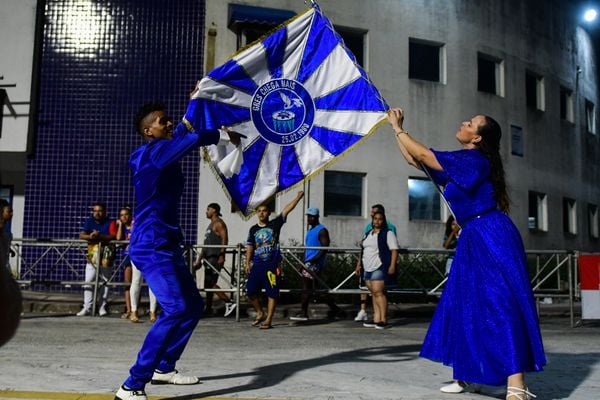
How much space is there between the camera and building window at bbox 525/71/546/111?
2088 centimetres

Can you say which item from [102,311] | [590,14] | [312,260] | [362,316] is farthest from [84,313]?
[590,14]

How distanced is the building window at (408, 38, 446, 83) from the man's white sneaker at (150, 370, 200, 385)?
14337mm

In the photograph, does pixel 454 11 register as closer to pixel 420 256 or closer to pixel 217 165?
pixel 420 256

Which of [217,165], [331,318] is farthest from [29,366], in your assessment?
[331,318]

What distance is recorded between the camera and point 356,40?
17.5m

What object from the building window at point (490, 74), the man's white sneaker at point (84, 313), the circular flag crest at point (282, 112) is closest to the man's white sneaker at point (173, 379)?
the circular flag crest at point (282, 112)

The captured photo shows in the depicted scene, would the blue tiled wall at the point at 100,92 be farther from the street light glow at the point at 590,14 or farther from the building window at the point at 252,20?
the street light glow at the point at 590,14

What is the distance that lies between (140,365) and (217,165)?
2495 millimetres

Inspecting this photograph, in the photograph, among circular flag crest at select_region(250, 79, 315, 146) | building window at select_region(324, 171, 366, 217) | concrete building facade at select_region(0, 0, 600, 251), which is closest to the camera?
circular flag crest at select_region(250, 79, 315, 146)

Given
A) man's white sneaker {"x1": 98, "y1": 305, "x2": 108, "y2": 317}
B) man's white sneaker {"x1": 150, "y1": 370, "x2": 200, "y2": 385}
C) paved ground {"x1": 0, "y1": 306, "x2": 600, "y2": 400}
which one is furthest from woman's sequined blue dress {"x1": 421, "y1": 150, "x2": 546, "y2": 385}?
man's white sneaker {"x1": 98, "y1": 305, "x2": 108, "y2": 317}

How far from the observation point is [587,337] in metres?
8.95

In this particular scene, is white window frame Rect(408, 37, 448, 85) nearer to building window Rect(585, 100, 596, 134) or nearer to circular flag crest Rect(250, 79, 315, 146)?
building window Rect(585, 100, 596, 134)

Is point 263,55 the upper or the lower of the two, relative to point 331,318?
upper

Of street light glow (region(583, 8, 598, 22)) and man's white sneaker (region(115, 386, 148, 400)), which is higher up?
street light glow (region(583, 8, 598, 22))
